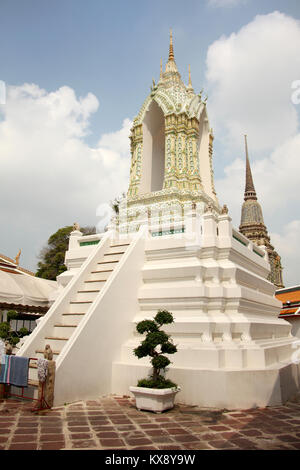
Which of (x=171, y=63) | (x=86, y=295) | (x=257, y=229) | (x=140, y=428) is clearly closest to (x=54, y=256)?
(x=171, y=63)

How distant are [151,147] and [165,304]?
12.0 metres

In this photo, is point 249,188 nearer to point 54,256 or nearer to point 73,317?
point 54,256

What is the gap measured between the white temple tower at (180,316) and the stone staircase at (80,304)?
0.09ft

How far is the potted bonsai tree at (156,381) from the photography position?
715 cm

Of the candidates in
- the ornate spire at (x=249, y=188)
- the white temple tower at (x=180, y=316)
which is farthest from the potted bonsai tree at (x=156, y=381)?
the ornate spire at (x=249, y=188)

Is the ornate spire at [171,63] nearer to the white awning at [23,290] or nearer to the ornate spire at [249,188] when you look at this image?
the white awning at [23,290]

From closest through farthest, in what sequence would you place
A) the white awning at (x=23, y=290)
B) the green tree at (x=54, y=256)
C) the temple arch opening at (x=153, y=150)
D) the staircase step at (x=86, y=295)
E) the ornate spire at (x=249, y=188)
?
1. the staircase step at (x=86, y=295)
2. the white awning at (x=23, y=290)
3. the temple arch opening at (x=153, y=150)
4. the green tree at (x=54, y=256)
5. the ornate spire at (x=249, y=188)

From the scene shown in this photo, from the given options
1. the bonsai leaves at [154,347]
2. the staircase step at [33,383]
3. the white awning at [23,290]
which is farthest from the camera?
the white awning at [23,290]

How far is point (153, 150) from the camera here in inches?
795

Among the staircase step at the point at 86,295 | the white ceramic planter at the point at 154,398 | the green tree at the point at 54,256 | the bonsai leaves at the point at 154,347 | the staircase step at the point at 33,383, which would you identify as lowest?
the white ceramic planter at the point at 154,398

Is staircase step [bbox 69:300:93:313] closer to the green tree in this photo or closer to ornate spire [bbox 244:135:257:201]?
the green tree

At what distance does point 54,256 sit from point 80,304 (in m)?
24.3
